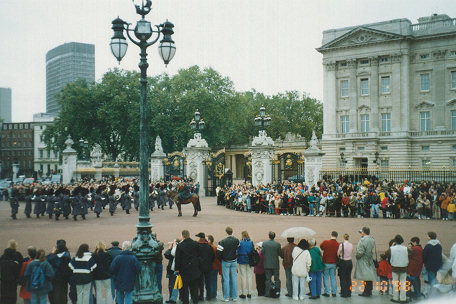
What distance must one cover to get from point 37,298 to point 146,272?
218 cm

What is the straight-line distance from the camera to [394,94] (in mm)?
51031

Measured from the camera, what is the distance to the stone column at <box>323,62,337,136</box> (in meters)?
54.6

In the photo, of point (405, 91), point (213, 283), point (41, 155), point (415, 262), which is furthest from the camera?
point (41, 155)

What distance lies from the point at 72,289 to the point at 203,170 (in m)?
25.4

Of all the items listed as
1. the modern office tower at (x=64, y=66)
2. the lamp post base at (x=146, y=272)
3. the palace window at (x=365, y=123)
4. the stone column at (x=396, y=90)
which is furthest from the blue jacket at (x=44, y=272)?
the modern office tower at (x=64, y=66)

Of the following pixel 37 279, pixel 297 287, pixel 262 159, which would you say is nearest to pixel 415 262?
pixel 297 287

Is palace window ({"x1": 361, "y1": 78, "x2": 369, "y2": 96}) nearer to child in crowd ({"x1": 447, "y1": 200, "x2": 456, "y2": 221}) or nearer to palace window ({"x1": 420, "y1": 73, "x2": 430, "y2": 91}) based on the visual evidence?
palace window ({"x1": 420, "y1": 73, "x2": 430, "y2": 91})

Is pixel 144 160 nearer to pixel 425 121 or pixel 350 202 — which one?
pixel 350 202

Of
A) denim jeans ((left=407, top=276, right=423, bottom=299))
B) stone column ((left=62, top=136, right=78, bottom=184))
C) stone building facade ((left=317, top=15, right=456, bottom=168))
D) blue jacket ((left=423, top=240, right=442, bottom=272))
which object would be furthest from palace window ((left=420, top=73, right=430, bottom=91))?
denim jeans ((left=407, top=276, right=423, bottom=299))

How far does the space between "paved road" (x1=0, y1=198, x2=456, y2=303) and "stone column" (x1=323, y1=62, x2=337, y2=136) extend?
33.6 metres

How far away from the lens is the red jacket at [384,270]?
981cm

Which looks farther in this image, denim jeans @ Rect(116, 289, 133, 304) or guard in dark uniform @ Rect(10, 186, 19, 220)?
guard in dark uniform @ Rect(10, 186, 19, 220)

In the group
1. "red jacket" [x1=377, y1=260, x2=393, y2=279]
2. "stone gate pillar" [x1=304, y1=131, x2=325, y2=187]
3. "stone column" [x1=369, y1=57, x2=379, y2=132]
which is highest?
"stone column" [x1=369, y1=57, x2=379, y2=132]

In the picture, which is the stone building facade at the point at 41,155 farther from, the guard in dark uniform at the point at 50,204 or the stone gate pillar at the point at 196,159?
the guard in dark uniform at the point at 50,204
